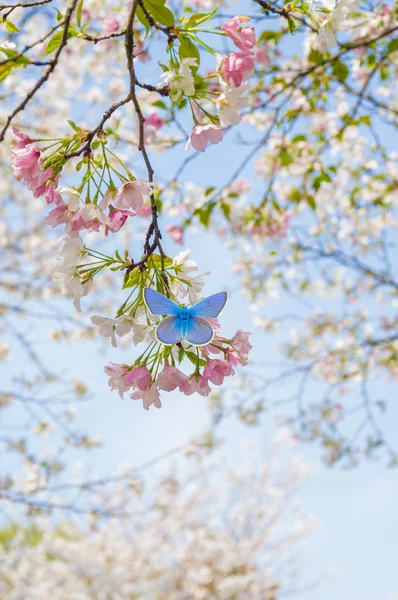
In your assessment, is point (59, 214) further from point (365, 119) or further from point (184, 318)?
point (365, 119)

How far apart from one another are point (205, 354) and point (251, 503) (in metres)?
11.0

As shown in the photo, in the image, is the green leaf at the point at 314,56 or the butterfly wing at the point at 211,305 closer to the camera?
the butterfly wing at the point at 211,305

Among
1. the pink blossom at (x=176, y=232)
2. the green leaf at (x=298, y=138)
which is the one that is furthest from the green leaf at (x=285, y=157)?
the pink blossom at (x=176, y=232)

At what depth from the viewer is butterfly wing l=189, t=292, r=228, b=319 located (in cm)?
71

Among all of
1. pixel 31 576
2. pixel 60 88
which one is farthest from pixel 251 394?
pixel 31 576

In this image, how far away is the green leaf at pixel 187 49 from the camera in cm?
80

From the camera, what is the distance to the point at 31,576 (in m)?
11.0

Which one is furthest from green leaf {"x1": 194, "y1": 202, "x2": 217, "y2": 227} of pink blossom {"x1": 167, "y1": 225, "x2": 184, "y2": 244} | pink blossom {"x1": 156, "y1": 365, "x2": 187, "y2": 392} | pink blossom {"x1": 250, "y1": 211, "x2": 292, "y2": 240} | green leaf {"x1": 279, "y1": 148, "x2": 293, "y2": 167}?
pink blossom {"x1": 156, "y1": 365, "x2": 187, "y2": 392}

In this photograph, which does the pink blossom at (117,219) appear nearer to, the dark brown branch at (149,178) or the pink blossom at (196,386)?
the dark brown branch at (149,178)

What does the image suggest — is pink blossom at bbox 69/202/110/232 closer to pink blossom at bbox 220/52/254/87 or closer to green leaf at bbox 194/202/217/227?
pink blossom at bbox 220/52/254/87

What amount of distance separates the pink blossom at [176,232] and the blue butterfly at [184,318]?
1491mm

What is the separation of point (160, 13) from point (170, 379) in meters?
0.56

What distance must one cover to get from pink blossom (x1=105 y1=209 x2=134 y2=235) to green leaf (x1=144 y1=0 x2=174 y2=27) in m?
0.30

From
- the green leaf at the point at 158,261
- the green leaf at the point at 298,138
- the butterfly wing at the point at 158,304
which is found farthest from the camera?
the green leaf at the point at 298,138
